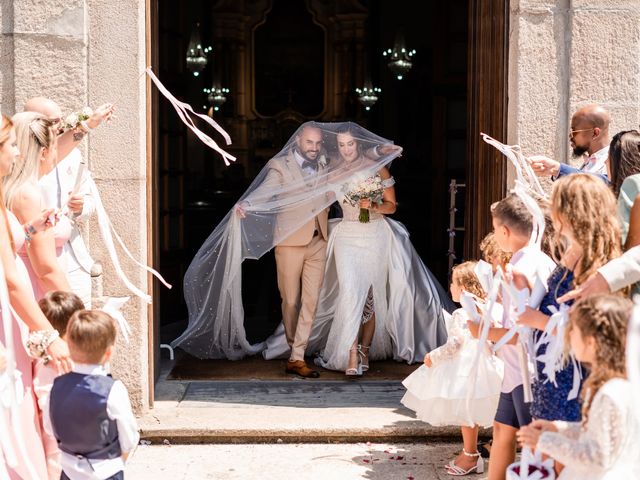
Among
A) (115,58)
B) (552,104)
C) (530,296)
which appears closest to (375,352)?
(552,104)

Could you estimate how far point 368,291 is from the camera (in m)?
7.33

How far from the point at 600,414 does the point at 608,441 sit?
8cm

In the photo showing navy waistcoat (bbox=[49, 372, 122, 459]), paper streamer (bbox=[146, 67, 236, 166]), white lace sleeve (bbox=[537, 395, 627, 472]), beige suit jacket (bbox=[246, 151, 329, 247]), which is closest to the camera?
white lace sleeve (bbox=[537, 395, 627, 472])

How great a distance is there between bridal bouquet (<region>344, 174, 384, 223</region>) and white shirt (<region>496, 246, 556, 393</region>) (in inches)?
116

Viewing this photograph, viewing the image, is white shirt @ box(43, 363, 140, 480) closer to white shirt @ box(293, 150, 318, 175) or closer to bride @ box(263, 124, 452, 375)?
bride @ box(263, 124, 452, 375)

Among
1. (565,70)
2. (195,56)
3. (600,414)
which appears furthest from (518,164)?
(195,56)

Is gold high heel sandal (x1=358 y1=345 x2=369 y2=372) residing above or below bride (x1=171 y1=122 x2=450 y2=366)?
below

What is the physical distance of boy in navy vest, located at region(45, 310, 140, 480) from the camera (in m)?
3.27

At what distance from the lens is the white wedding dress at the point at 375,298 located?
23.7 ft

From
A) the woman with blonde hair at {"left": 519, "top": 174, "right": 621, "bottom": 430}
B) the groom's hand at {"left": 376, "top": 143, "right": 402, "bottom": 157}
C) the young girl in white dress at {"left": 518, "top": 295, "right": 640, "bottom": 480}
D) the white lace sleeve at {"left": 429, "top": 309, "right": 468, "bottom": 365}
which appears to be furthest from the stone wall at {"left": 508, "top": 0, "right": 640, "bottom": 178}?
the young girl in white dress at {"left": 518, "top": 295, "right": 640, "bottom": 480}

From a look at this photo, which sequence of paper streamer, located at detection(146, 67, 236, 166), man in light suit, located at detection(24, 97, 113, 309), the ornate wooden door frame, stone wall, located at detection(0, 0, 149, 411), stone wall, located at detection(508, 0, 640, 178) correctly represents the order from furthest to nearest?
1. the ornate wooden door frame
2. stone wall, located at detection(508, 0, 640, 178)
3. stone wall, located at detection(0, 0, 149, 411)
4. paper streamer, located at detection(146, 67, 236, 166)
5. man in light suit, located at detection(24, 97, 113, 309)

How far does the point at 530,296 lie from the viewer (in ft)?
12.5

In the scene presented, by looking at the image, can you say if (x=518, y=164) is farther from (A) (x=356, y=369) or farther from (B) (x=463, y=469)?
(A) (x=356, y=369)

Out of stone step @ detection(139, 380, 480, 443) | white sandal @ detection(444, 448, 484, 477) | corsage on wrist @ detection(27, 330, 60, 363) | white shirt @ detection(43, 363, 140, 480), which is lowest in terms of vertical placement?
white sandal @ detection(444, 448, 484, 477)
